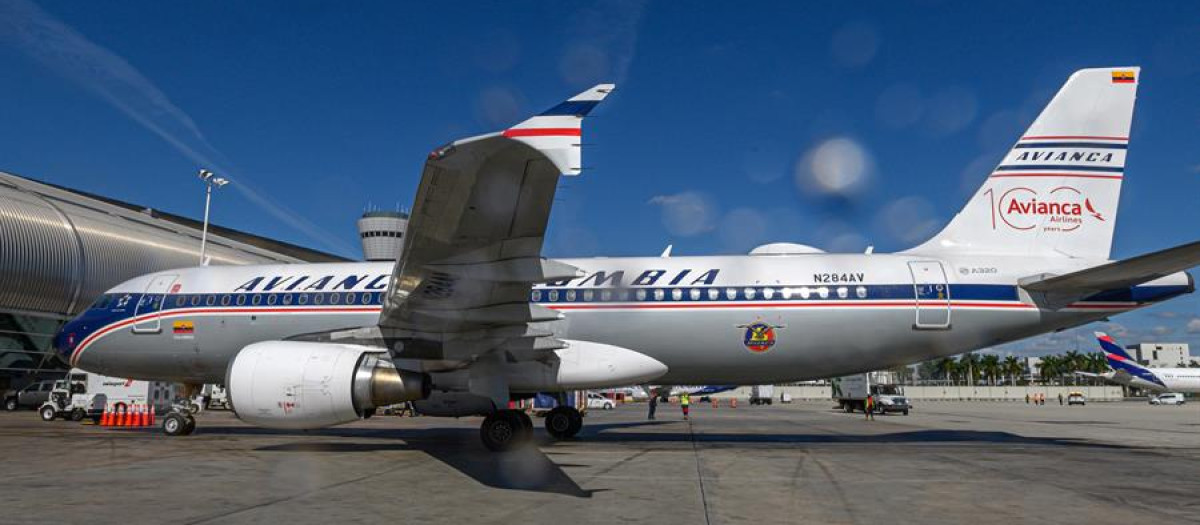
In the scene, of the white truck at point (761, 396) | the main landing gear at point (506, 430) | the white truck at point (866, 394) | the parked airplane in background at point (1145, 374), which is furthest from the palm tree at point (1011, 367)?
the main landing gear at point (506, 430)

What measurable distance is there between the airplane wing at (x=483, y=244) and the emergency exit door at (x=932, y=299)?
684cm

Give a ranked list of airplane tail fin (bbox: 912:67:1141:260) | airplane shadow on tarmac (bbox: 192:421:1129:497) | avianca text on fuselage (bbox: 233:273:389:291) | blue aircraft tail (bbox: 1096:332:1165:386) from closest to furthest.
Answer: airplane shadow on tarmac (bbox: 192:421:1129:497), airplane tail fin (bbox: 912:67:1141:260), avianca text on fuselage (bbox: 233:273:389:291), blue aircraft tail (bbox: 1096:332:1165:386)

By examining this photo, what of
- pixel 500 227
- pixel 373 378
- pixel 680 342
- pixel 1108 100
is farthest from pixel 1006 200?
pixel 373 378

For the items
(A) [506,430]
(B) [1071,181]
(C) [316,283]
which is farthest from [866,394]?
(C) [316,283]

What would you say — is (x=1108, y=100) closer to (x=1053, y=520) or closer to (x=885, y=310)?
(x=885, y=310)

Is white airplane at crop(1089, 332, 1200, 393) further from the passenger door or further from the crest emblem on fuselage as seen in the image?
the passenger door

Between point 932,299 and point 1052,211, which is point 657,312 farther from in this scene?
point 1052,211

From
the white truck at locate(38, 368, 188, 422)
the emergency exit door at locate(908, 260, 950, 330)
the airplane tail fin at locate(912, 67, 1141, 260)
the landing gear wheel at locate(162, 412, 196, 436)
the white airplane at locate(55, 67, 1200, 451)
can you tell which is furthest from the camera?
the white truck at locate(38, 368, 188, 422)

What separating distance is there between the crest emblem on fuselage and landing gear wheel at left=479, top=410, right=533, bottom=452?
452 centimetres

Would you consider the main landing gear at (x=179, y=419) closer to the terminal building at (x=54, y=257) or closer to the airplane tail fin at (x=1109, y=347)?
the terminal building at (x=54, y=257)

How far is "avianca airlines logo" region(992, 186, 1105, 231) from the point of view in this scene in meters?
14.7

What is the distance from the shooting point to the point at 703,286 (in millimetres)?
14273

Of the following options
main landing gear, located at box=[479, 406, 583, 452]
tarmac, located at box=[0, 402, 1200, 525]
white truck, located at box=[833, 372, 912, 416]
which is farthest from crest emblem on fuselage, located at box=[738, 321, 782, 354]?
white truck, located at box=[833, 372, 912, 416]

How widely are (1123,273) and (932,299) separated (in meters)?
3.09
